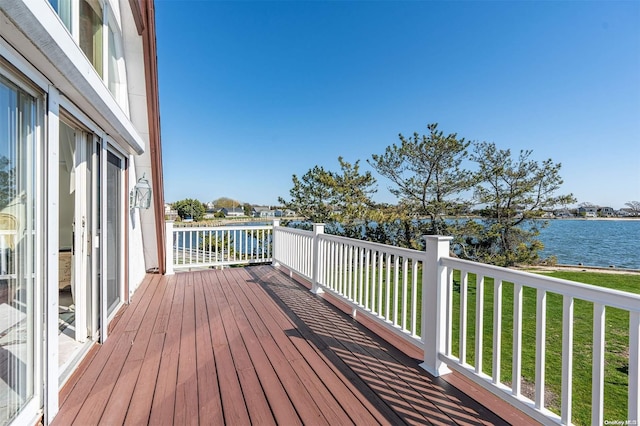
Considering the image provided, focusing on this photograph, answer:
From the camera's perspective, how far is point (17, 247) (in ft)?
4.62

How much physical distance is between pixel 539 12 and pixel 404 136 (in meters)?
4.81

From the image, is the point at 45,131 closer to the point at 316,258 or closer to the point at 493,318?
the point at 493,318

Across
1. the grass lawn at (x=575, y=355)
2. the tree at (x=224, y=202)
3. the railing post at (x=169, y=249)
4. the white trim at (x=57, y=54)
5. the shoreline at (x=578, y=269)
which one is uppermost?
the white trim at (x=57, y=54)

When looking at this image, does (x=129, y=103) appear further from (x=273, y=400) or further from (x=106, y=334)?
(x=273, y=400)

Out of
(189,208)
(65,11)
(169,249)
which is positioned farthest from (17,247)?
(189,208)

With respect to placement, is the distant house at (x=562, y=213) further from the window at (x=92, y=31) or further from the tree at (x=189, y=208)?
the tree at (x=189, y=208)

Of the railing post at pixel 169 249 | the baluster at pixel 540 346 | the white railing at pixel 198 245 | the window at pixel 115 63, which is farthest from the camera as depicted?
the white railing at pixel 198 245

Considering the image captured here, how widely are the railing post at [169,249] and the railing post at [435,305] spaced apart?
16.3 ft

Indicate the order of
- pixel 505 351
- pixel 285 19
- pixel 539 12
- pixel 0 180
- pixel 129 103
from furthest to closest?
pixel 285 19
pixel 539 12
pixel 129 103
pixel 505 351
pixel 0 180

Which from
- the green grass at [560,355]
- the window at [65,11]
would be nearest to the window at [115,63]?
the window at [65,11]

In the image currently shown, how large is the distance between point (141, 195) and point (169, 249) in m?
1.36

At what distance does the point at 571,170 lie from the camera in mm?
10969

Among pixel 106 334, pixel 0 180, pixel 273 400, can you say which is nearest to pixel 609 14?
pixel 273 400

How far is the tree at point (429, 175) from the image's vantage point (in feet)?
33.9
